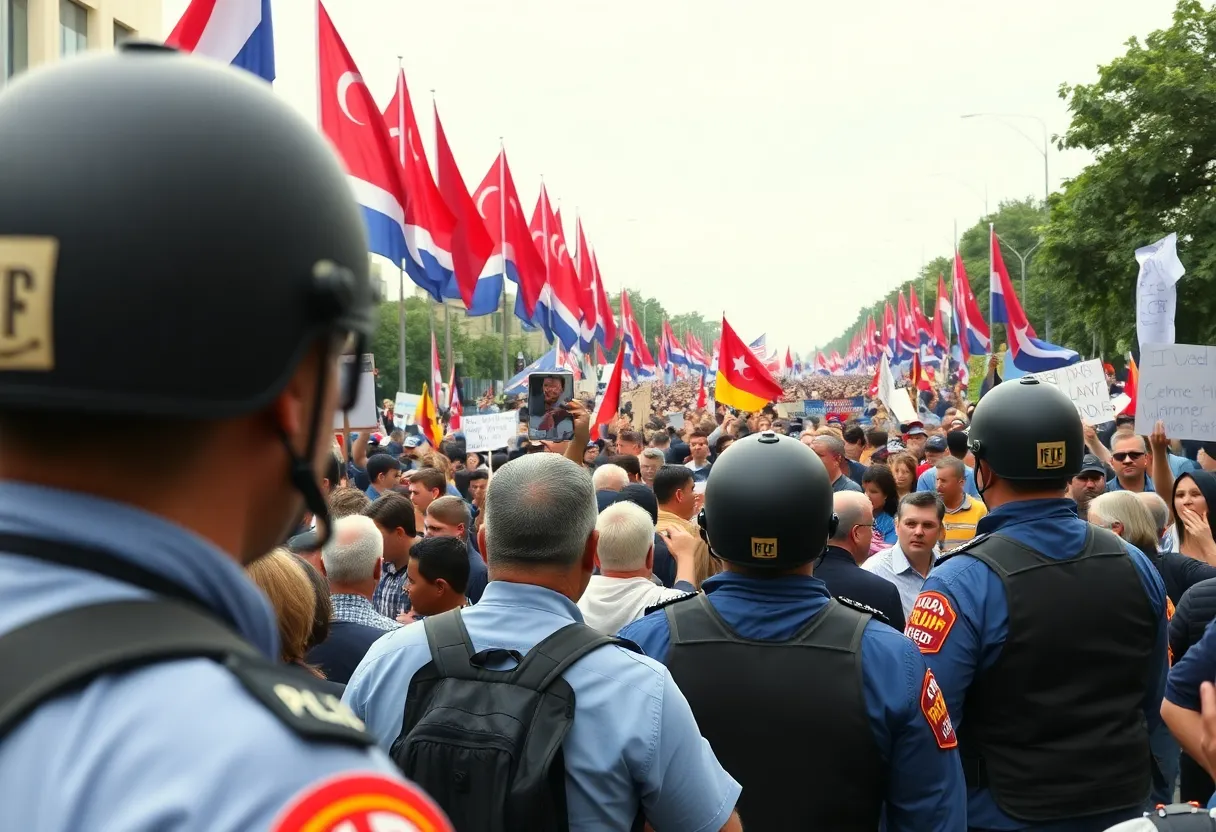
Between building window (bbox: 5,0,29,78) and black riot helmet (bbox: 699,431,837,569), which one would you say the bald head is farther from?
building window (bbox: 5,0,29,78)

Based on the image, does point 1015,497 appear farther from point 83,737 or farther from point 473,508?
point 473,508

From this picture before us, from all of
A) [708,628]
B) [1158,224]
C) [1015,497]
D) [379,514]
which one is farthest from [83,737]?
[1158,224]

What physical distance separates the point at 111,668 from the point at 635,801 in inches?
77.8

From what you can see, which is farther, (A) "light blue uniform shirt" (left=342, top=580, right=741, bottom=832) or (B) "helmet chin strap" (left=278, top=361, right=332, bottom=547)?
(A) "light blue uniform shirt" (left=342, top=580, right=741, bottom=832)

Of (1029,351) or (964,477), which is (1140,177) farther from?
(964,477)

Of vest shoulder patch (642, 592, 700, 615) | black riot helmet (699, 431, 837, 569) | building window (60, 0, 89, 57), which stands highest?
building window (60, 0, 89, 57)

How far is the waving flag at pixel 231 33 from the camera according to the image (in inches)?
317

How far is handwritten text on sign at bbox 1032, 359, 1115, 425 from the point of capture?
11688mm

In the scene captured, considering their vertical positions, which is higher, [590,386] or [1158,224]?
[1158,224]

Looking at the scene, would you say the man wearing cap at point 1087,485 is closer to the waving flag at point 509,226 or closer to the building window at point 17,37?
the waving flag at point 509,226

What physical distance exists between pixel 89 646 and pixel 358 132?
37.8ft

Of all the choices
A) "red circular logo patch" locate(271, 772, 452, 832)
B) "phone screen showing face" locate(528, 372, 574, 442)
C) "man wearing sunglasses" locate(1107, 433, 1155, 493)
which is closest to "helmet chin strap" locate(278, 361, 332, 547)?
"red circular logo patch" locate(271, 772, 452, 832)

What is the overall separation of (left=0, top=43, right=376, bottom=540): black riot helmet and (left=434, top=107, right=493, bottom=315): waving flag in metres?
14.5

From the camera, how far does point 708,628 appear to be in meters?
3.53
